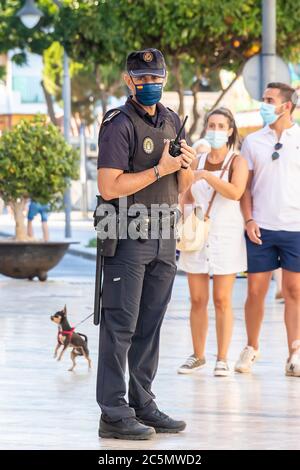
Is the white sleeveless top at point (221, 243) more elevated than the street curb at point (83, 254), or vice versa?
the white sleeveless top at point (221, 243)

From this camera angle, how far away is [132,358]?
26.1 ft

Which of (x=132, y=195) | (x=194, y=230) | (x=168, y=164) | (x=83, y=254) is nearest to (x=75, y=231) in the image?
(x=83, y=254)

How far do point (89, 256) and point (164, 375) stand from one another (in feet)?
54.8

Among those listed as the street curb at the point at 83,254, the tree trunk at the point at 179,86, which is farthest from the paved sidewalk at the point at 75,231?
the tree trunk at the point at 179,86

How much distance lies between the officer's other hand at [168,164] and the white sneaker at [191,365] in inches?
115

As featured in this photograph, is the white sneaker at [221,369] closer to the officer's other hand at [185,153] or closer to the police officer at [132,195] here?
the police officer at [132,195]

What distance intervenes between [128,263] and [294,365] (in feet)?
9.17

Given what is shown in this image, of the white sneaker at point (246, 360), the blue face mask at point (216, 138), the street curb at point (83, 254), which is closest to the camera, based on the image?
the blue face mask at point (216, 138)

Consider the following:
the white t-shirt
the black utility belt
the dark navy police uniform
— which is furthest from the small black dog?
the black utility belt

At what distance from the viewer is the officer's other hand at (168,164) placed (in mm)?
7574

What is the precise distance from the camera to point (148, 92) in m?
7.66

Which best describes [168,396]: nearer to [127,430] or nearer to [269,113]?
[127,430]

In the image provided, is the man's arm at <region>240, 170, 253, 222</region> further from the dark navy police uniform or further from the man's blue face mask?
the man's blue face mask

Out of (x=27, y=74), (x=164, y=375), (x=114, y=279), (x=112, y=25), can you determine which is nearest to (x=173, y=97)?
(x=112, y=25)
